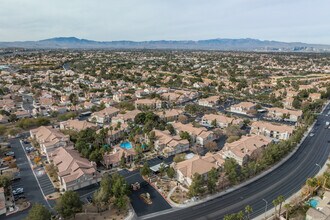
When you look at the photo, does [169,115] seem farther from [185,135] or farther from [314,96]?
[314,96]

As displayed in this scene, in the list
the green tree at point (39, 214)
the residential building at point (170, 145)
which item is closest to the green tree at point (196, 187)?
the residential building at point (170, 145)

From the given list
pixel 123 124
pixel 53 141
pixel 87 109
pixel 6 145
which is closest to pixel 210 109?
pixel 123 124

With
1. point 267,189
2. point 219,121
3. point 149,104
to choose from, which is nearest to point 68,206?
point 267,189

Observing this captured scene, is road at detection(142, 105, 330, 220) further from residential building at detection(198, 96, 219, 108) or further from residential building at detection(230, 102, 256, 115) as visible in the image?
residential building at detection(198, 96, 219, 108)

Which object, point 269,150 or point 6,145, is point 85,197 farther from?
point 269,150

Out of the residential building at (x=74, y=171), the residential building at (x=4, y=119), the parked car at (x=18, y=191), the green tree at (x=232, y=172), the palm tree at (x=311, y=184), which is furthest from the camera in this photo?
the residential building at (x=4, y=119)

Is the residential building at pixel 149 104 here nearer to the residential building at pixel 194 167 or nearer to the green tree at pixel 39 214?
the residential building at pixel 194 167
